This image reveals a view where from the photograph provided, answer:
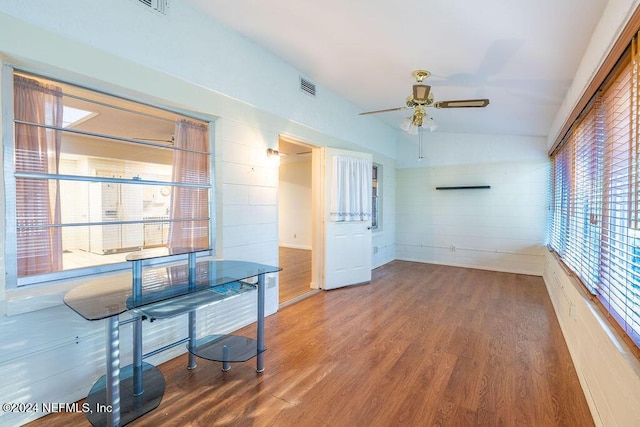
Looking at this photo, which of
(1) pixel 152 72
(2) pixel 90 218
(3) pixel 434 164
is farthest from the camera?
(3) pixel 434 164

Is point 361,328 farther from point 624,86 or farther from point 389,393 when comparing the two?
point 624,86

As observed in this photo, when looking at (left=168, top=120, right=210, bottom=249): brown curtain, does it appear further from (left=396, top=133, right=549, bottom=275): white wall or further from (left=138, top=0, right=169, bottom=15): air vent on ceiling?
(left=396, top=133, right=549, bottom=275): white wall

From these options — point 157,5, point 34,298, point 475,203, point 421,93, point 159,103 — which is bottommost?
point 34,298

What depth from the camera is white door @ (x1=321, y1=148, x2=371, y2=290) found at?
14.2 ft

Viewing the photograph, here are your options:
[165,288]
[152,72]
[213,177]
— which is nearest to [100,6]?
[152,72]

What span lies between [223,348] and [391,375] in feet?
4.39

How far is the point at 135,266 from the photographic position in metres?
1.94

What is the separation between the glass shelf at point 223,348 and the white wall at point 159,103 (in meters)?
0.23

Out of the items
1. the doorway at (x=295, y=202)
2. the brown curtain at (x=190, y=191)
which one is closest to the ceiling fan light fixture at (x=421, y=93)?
the brown curtain at (x=190, y=191)

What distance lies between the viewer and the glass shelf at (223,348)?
2.26 metres

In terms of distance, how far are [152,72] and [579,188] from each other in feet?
13.1

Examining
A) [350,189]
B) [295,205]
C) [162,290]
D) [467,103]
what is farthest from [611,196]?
[295,205]

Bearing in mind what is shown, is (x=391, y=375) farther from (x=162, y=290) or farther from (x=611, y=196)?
(x=611, y=196)

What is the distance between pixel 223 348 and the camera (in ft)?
7.82
